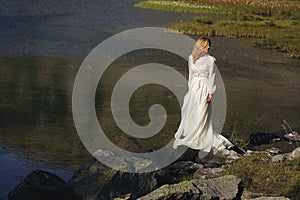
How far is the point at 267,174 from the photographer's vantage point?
9414 mm

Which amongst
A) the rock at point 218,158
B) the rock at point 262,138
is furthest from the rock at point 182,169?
the rock at point 262,138

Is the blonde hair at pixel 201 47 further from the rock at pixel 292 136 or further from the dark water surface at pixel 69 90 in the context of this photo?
the rock at pixel 292 136

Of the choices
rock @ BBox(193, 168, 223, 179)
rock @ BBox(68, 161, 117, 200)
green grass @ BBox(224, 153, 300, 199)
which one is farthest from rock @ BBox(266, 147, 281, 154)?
rock @ BBox(68, 161, 117, 200)

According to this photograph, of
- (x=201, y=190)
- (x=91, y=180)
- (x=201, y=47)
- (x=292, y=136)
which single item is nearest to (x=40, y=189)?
(x=91, y=180)

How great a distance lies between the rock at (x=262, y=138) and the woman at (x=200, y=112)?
2.63m

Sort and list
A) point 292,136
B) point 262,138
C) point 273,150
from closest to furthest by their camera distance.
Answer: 1. point 273,150
2. point 262,138
3. point 292,136

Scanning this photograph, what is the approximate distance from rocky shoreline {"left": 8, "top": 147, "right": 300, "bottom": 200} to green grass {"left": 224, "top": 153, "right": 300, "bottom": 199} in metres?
0.27

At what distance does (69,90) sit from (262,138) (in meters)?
6.52

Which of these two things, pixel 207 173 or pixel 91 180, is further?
pixel 207 173

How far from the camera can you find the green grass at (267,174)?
8.91m

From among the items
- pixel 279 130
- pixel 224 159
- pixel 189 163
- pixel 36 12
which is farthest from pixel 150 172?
pixel 36 12

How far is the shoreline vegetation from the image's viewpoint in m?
35.4

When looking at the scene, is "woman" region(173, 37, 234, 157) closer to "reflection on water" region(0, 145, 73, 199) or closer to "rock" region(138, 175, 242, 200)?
"reflection on water" region(0, 145, 73, 199)

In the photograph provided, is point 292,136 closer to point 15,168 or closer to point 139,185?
point 139,185
